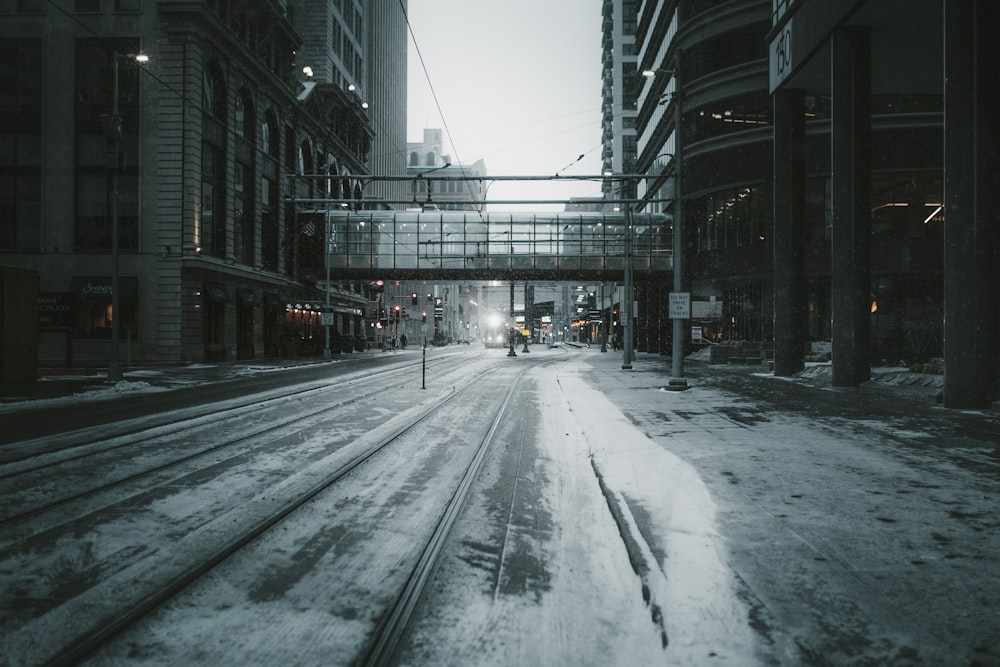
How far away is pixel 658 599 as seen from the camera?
12.8ft

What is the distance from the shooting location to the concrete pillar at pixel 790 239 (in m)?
25.5

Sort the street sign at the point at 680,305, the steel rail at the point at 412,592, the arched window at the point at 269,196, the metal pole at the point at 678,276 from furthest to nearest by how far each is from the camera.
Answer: the arched window at the point at 269,196 < the street sign at the point at 680,305 < the metal pole at the point at 678,276 < the steel rail at the point at 412,592

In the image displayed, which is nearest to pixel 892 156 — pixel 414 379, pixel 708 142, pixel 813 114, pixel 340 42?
pixel 813 114

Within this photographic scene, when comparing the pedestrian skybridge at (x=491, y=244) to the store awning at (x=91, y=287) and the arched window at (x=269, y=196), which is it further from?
the store awning at (x=91, y=287)

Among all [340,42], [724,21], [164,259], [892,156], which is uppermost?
[340,42]

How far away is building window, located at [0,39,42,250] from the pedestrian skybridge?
17.5 metres

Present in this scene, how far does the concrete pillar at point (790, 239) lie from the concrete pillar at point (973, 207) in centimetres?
1153

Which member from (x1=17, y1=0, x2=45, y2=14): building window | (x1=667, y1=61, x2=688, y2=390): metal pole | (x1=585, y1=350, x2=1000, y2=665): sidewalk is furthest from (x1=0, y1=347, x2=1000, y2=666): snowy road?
(x1=17, y1=0, x2=45, y2=14): building window

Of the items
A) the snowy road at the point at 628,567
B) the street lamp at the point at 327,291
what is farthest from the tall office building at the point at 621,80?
the snowy road at the point at 628,567

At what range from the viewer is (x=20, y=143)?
3141 cm

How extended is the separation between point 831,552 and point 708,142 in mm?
37051

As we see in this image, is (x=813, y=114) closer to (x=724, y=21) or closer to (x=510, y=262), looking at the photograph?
(x=724, y=21)

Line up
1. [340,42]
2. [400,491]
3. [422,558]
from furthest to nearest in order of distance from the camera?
1. [340,42]
2. [400,491]
3. [422,558]

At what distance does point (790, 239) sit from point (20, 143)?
115 feet
